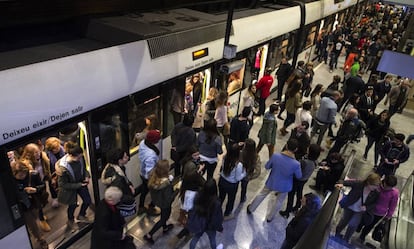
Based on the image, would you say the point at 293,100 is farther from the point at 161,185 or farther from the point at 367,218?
the point at 161,185

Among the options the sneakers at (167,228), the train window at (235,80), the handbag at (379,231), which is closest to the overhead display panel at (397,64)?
the handbag at (379,231)

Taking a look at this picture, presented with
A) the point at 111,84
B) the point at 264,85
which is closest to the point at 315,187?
the point at 264,85

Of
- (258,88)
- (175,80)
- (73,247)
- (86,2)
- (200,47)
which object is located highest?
(86,2)

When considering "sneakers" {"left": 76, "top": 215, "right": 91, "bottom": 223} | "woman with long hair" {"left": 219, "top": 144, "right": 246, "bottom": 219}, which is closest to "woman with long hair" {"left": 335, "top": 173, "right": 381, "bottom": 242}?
"woman with long hair" {"left": 219, "top": 144, "right": 246, "bottom": 219}

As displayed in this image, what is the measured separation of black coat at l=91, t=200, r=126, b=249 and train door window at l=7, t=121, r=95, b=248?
93 cm

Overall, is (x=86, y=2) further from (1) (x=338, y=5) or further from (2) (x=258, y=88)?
(1) (x=338, y=5)

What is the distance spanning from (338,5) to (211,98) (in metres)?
9.88

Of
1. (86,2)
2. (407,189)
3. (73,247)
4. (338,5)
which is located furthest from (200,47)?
(338,5)

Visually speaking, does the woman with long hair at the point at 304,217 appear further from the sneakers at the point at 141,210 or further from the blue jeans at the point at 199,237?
the sneakers at the point at 141,210

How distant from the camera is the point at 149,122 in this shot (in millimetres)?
4898

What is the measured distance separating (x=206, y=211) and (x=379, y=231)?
9.60ft

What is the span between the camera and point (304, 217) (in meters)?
3.50

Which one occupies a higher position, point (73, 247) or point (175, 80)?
point (175, 80)

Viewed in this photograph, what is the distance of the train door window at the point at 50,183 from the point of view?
378 cm
